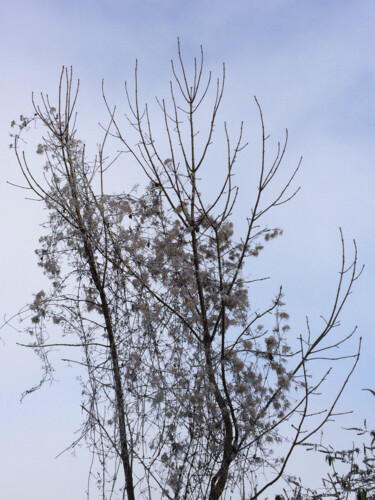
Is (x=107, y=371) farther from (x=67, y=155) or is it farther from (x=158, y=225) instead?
(x=67, y=155)

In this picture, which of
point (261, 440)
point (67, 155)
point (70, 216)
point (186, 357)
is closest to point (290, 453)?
point (261, 440)

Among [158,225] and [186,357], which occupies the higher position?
[158,225]

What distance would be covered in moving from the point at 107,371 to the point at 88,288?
65 cm

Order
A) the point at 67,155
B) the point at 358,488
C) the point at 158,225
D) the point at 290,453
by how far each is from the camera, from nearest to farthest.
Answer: the point at 358,488
the point at 290,453
the point at 158,225
the point at 67,155

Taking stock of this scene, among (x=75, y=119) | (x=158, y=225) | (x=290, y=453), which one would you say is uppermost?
(x=75, y=119)

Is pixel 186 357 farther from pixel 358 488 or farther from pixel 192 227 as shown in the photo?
pixel 358 488

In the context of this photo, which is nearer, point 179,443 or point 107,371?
point 179,443

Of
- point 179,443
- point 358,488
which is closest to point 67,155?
point 179,443

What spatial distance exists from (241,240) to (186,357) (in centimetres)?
89

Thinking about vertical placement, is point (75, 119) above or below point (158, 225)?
above

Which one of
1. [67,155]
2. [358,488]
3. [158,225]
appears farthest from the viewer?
[67,155]

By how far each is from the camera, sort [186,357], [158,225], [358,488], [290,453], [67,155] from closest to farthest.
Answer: [358,488] → [290,453] → [186,357] → [158,225] → [67,155]

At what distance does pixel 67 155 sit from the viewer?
4953 millimetres

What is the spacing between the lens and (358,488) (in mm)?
3393
